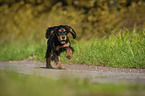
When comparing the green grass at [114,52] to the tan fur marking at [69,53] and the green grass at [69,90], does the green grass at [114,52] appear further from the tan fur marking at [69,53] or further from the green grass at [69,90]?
the green grass at [69,90]

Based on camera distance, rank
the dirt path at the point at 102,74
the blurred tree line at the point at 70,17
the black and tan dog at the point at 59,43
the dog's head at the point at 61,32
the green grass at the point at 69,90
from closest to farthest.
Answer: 1. the green grass at the point at 69,90
2. the dirt path at the point at 102,74
3. the dog's head at the point at 61,32
4. the black and tan dog at the point at 59,43
5. the blurred tree line at the point at 70,17

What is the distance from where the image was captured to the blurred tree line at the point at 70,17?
11.3m

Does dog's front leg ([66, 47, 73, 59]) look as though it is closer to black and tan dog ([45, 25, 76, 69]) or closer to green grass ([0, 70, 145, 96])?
black and tan dog ([45, 25, 76, 69])

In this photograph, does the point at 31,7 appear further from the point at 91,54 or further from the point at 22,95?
the point at 22,95

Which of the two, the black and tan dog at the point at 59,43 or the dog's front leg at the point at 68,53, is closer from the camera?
the black and tan dog at the point at 59,43

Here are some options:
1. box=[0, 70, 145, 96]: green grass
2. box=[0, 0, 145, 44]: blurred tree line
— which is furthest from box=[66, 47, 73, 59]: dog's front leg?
box=[0, 0, 145, 44]: blurred tree line

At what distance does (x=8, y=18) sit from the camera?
15656mm

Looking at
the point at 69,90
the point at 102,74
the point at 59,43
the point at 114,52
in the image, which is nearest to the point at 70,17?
the point at 114,52

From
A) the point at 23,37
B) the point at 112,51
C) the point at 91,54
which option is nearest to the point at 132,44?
the point at 112,51

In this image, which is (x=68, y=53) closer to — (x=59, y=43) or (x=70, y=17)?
(x=59, y=43)

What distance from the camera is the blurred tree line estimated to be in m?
11.3

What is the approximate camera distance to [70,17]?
13391mm

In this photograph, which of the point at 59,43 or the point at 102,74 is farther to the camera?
the point at 59,43

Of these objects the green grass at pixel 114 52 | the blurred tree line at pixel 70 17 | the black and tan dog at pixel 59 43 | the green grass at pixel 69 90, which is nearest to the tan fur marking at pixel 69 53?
the black and tan dog at pixel 59 43
